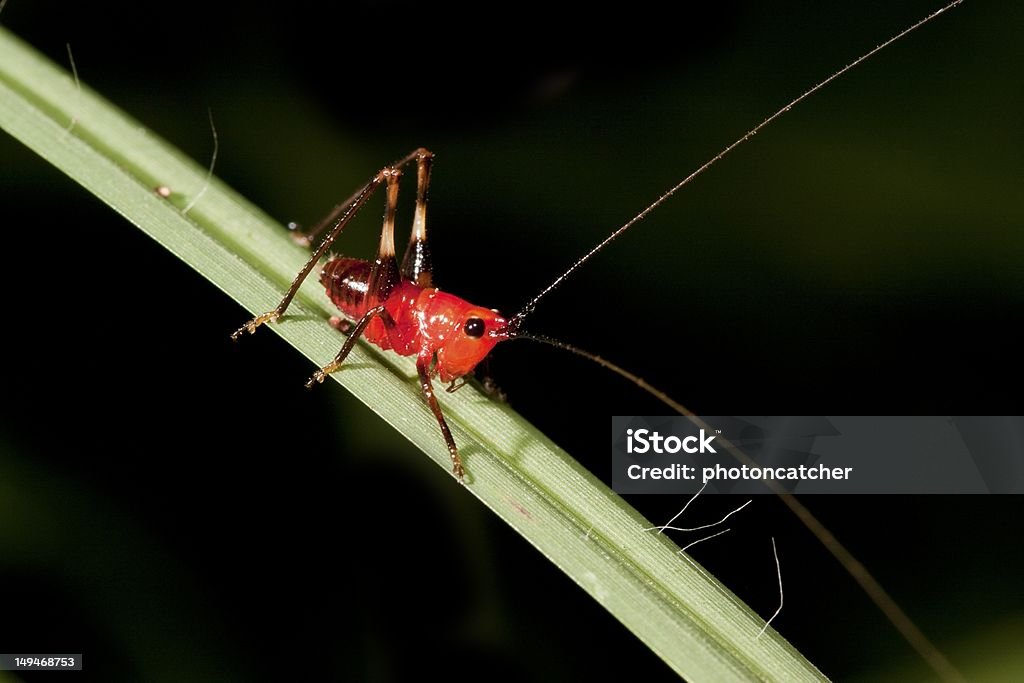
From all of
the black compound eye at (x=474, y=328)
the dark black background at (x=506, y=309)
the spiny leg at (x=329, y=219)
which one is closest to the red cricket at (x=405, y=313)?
the black compound eye at (x=474, y=328)

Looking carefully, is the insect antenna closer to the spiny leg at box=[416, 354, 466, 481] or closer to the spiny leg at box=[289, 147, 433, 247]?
the spiny leg at box=[416, 354, 466, 481]

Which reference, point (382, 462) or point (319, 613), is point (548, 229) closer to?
point (382, 462)

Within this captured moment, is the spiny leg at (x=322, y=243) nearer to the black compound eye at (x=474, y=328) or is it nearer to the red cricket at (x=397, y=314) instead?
the red cricket at (x=397, y=314)

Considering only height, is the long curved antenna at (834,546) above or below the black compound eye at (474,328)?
below

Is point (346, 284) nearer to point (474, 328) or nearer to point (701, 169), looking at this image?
point (474, 328)

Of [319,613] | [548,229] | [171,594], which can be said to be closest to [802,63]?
[548,229]

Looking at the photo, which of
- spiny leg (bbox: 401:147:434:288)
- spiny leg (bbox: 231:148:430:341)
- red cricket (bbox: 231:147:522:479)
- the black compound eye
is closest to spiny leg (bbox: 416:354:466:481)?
red cricket (bbox: 231:147:522:479)
